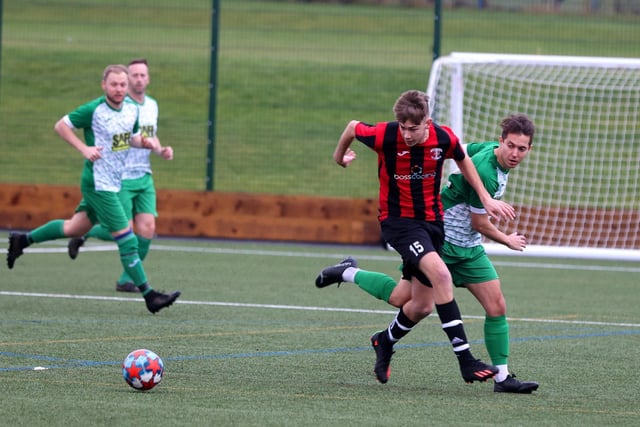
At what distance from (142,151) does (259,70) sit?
9.72 m

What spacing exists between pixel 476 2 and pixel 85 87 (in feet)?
22.1

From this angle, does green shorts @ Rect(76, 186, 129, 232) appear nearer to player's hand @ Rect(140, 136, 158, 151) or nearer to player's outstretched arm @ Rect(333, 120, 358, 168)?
player's hand @ Rect(140, 136, 158, 151)

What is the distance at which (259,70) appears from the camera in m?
20.3

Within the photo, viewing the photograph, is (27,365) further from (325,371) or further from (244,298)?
(244,298)

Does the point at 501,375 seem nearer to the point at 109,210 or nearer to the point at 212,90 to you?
the point at 109,210

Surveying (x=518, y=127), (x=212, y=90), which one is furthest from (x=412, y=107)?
A: (x=212, y=90)

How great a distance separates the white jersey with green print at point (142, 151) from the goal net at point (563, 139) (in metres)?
3.90

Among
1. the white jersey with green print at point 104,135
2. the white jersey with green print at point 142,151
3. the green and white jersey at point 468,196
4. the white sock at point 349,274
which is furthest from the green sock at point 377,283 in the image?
the white jersey with green print at point 142,151

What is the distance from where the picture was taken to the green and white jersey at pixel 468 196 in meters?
6.76

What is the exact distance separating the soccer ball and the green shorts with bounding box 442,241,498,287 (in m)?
1.76

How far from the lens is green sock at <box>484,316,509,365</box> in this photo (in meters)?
6.65

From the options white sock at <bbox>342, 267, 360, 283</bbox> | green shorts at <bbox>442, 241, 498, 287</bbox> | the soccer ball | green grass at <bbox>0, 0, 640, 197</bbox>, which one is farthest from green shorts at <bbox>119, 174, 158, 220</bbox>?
green grass at <bbox>0, 0, 640, 197</bbox>

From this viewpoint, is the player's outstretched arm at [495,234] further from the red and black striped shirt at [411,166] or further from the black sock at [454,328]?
the black sock at [454,328]

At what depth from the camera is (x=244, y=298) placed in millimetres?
10234
